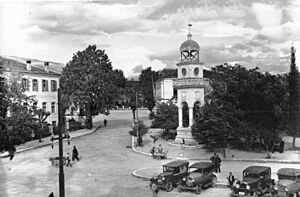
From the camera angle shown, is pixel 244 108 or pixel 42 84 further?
pixel 42 84

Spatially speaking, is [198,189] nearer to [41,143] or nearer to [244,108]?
[244,108]

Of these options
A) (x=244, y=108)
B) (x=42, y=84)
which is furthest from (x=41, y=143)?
(x=244, y=108)

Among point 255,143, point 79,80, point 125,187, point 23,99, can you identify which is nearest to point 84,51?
point 79,80

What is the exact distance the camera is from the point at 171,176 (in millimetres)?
20250

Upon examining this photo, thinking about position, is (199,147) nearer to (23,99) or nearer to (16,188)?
(16,188)

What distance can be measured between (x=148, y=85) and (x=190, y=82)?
1650 inches

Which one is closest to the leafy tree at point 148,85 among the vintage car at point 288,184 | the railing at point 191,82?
the railing at point 191,82

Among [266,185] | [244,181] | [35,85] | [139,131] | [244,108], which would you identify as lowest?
[266,185]

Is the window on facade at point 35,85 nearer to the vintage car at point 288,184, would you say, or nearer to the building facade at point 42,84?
the building facade at point 42,84

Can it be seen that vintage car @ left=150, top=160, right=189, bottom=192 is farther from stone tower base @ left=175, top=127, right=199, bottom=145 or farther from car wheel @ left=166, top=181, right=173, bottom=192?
stone tower base @ left=175, top=127, right=199, bottom=145

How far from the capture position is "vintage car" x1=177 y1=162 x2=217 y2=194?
1919 centimetres

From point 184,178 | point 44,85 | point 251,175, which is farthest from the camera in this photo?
point 44,85

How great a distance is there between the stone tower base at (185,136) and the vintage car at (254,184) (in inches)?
557

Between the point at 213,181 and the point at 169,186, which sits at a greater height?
the point at 213,181
